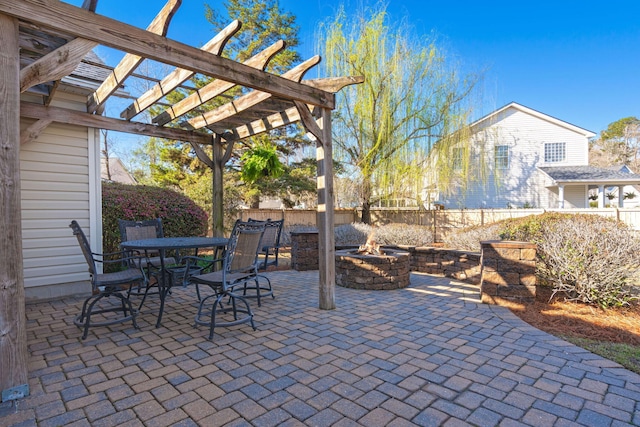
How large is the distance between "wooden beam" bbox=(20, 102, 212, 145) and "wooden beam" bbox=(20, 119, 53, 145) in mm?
60

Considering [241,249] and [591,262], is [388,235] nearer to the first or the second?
[591,262]

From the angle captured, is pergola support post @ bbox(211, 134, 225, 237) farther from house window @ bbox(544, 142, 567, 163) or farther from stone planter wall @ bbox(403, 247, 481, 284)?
house window @ bbox(544, 142, 567, 163)

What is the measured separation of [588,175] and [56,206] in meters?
16.8

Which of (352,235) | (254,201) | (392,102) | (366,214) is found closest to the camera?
(352,235)

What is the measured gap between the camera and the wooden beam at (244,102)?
3.43 meters

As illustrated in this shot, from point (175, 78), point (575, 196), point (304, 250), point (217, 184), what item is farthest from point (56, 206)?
point (575, 196)

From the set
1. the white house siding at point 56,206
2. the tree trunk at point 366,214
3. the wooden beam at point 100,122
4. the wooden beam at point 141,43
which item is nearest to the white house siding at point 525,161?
the tree trunk at point 366,214

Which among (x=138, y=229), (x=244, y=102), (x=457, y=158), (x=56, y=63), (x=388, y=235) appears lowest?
(x=388, y=235)

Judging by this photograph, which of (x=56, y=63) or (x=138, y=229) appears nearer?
(x=56, y=63)

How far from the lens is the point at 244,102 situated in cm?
433

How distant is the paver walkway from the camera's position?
5.94 feet

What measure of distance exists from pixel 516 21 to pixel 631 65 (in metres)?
8.78

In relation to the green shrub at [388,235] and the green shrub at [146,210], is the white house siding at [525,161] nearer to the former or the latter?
the green shrub at [388,235]

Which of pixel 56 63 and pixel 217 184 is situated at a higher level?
pixel 56 63
